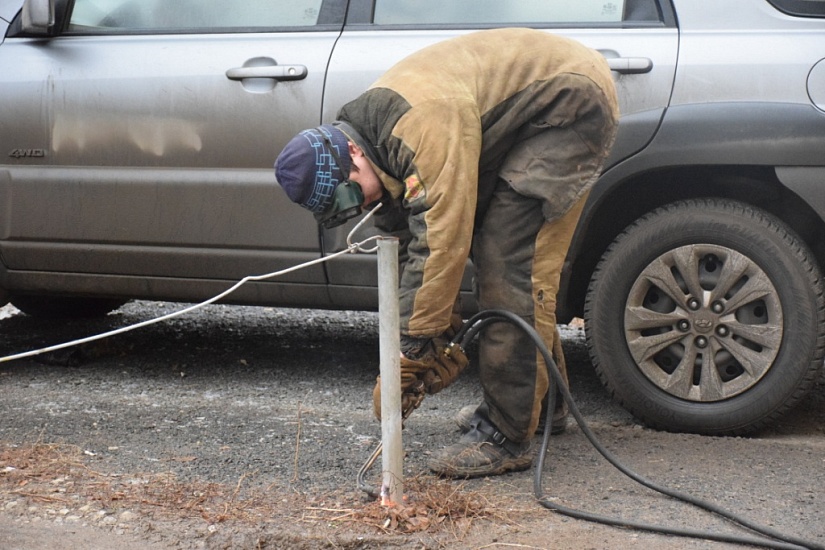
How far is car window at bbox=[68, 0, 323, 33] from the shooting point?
12.7 ft

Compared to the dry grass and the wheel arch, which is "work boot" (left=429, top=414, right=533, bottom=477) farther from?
the wheel arch

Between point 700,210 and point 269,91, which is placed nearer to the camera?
point 700,210

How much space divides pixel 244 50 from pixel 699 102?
1670 millimetres

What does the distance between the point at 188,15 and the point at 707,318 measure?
229 centimetres

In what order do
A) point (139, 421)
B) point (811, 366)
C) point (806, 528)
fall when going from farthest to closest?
1. point (139, 421)
2. point (811, 366)
3. point (806, 528)

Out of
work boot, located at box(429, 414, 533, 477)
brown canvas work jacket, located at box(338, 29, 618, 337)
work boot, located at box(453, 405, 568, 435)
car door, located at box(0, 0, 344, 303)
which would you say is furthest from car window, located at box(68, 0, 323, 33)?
work boot, located at box(429, 414, 533, 477)

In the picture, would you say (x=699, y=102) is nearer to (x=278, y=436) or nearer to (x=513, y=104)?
(x=513, y=104)

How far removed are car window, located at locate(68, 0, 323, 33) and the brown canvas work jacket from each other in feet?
3.69

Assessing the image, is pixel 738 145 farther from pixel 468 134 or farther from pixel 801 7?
pixel 468 134

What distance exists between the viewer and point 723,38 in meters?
3.40

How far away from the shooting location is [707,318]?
3.40m

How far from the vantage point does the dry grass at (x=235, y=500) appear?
2.78 meters

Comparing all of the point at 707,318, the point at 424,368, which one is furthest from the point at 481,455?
the point at 707,318

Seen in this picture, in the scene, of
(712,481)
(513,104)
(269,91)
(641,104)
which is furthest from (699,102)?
(269,91)
